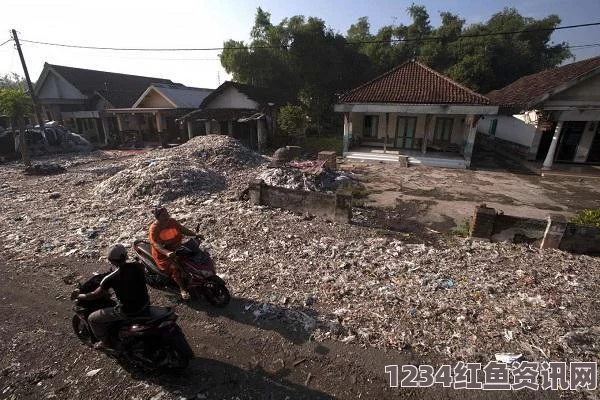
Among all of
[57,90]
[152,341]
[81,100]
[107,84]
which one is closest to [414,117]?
[152,341]

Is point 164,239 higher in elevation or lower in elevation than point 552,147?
lower

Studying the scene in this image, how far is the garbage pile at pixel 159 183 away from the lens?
32.8ft

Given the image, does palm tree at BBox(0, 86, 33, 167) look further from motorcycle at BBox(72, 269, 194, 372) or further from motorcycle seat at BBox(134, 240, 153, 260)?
motorcycle at BBox(72, 269, 194, 372)

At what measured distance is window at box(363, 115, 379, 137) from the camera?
63.6ft

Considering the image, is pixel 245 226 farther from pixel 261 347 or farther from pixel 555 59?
pixel 555 59

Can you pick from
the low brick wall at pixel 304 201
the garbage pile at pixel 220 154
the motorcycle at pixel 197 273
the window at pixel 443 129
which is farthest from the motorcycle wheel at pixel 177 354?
the window at pixel 443 129

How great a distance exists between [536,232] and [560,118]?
1237 centimetres

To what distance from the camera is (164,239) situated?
4801mm

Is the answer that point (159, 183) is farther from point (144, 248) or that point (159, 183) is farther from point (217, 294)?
point (217, 294)

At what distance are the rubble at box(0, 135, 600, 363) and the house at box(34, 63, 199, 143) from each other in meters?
19.2

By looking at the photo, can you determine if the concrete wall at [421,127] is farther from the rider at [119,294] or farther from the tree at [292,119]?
the rider at [119,294]

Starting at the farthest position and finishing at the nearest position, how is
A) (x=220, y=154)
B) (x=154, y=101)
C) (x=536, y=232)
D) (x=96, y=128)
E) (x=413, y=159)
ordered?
1. (x=96, y=128)
2. (x=154, y=101)
3. (x=413, y=159)
4. (x=220, y=154)
5. (x=536, y=232)

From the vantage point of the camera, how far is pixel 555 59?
114 ft

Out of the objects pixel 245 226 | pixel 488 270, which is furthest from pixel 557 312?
pixel 245 226
